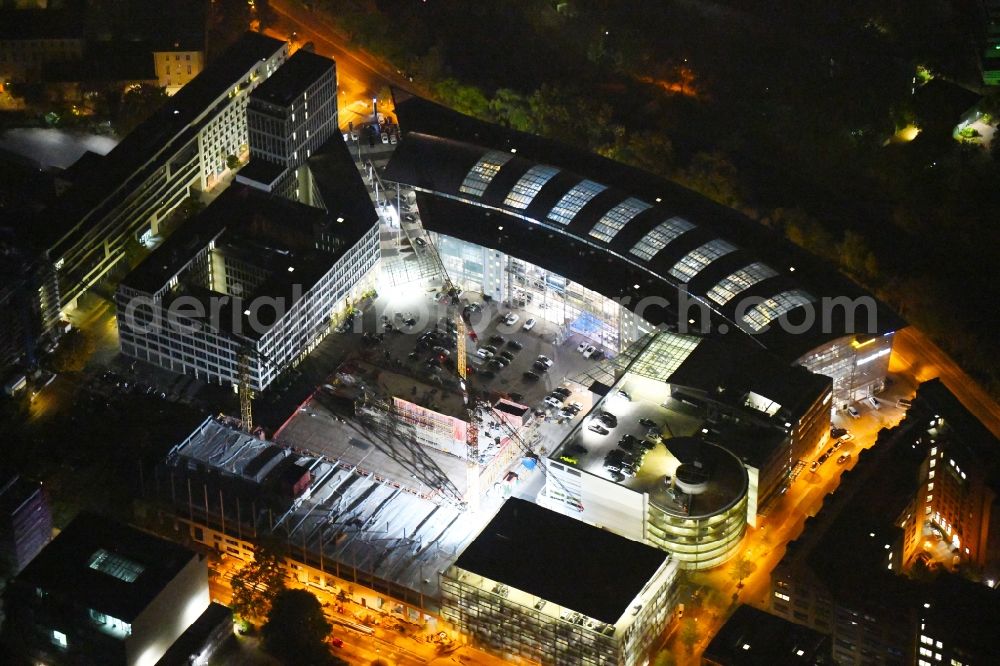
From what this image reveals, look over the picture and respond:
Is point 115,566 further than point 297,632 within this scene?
No

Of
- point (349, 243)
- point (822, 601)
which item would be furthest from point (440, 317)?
point (822, 601)

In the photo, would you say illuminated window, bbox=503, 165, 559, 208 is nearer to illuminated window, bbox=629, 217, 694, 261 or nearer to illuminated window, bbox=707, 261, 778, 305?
illuminated window, bbox=629, 217, 694, 261

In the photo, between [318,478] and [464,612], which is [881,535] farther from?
[318,478]

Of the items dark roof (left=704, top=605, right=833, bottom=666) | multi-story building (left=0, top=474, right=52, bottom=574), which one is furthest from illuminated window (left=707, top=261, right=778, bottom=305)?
multi-story building (left=0, top=474, right=52, bottom=574)

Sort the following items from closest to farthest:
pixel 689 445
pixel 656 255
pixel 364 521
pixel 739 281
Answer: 1. pixel 364 521
2. pixel 689 445
3. pixel 739 281
4. pixel 656 255

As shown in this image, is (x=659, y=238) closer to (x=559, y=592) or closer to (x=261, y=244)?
(x=261, y=244)

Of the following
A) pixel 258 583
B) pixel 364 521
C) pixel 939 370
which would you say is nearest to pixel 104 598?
pixel 258 583
